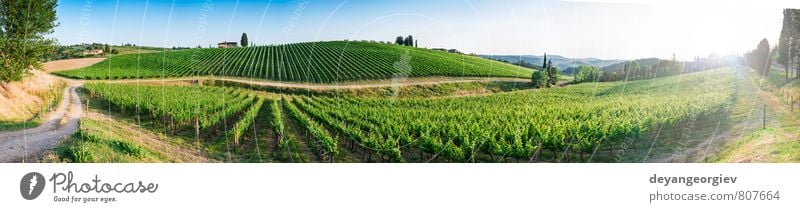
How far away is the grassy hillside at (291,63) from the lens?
307 inches

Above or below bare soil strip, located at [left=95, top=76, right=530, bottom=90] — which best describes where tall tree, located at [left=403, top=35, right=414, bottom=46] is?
above

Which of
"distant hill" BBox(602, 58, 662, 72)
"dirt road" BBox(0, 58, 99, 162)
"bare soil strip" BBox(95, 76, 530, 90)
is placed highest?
"distant hill" BBox(602, 58, 662, 72)

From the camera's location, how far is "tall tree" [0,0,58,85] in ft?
24.3

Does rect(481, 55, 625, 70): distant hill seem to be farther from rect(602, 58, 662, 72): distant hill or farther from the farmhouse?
the farmhouse

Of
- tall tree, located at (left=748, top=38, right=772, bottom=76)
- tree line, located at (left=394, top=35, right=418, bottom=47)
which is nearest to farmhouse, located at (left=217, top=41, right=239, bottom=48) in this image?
tree line, located at (left=394, top=35, right=418, bottom=47)

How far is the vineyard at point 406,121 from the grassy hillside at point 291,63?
0.19 metres

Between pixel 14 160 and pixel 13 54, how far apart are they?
3.74 feet

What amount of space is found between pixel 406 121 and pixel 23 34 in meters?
4.04

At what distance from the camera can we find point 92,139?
7.28m

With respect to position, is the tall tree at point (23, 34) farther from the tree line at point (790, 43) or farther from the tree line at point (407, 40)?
the tree line at point (790, 43)

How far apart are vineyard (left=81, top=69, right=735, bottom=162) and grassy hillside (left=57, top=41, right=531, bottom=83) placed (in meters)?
0.19

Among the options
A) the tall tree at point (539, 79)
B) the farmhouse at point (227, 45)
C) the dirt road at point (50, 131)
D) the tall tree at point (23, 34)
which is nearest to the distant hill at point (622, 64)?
the tall tree at point (539, 79)

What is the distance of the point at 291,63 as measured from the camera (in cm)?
802
